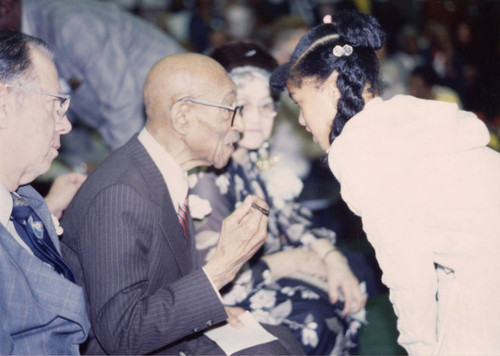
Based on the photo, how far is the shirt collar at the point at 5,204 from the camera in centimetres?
143

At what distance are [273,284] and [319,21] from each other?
344 centimetres

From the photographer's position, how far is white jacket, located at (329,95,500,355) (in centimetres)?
137

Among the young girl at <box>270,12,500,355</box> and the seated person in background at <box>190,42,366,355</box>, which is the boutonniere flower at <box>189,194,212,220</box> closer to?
the seated person in background at <box>190,42,366,355</box>

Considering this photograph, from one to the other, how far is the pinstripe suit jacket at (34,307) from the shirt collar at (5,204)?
9 cm

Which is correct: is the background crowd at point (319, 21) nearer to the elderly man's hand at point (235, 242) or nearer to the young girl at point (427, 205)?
the young girl at point (427, 205)

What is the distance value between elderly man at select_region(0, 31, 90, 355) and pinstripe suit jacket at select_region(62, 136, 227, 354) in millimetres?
97

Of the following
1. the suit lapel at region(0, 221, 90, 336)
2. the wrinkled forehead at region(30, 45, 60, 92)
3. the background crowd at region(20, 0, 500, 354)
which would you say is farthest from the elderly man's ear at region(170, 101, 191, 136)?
the background crowd at region(20, 0, 500, 354)

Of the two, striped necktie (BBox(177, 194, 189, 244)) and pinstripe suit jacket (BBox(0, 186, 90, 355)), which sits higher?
pinstripe suit jacket (BBox(0, 186, 90, 355))

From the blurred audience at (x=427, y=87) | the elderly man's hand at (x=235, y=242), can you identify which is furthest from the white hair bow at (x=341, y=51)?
the blurred audience at (x=427, y=87)

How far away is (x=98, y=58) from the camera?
10.3 ft

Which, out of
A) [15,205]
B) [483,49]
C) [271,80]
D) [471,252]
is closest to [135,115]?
[271,80]

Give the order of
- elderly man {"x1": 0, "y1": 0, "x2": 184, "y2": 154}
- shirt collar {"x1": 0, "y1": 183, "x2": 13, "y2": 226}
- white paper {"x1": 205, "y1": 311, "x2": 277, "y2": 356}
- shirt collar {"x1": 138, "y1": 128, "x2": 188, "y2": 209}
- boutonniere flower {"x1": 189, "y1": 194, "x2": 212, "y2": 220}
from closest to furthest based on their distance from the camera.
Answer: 1. shirt collar {"x1": 0, "y1": 183, "x2": 13, "y2": 226}
2. white paper {"x1": 205, "y1": 311, "x2": 277, "y2": 356}
3. shirt collar {"x1": 138, "y1": 128, "x2": 188, "y2": 209}
4. boutonniere flower {"x1": 189, "y1": 194, "x2": 212, "y2": 220}
5. elderly man {"x1": 0, "y1": 0, "x2": 184, "y2": 154}

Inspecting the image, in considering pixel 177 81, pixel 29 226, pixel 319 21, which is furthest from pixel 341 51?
pixel 319 21

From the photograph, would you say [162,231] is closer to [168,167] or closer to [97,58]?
[168,167]
